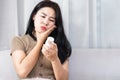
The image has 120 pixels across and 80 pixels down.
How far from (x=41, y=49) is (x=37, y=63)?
83 mm

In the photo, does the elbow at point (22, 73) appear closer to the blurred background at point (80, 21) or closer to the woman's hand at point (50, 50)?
the woman's hand at point (50, 50)

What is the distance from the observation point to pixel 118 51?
156cm

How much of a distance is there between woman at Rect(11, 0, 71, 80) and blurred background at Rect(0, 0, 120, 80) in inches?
10.1

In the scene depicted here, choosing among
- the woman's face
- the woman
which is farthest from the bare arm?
the woman's face

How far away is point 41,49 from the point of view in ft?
4.32

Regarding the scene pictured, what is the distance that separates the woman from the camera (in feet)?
4.14

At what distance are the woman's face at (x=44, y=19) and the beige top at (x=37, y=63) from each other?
0.10 metres

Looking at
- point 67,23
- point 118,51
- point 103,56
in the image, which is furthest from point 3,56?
point 118,51

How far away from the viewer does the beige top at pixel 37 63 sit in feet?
4.30

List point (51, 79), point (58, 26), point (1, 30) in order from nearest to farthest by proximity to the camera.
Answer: point (51, 79), point (58, 26), point (1, 30)

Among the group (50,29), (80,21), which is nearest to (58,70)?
(50,29)

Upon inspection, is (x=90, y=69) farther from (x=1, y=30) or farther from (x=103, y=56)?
(x=1, y=30)

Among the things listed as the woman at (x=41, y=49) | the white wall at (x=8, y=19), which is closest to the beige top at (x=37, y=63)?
the woman at (x=41, y=49)

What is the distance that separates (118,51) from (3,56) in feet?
2.47
